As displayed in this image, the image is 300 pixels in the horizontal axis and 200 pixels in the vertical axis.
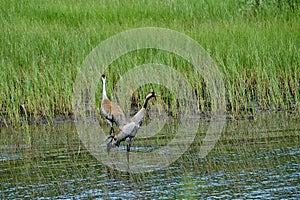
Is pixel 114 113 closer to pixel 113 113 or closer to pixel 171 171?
pixel 113 113

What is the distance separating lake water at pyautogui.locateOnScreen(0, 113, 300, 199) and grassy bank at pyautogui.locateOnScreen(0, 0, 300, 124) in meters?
1.15

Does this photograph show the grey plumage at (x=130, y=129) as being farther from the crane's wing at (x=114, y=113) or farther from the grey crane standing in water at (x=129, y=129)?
the crane's wing at (x=114, y=113)

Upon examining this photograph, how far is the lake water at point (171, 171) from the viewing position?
6.53m

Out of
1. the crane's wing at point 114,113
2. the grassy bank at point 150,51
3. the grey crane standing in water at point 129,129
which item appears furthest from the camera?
the grassy bank at point 150,51

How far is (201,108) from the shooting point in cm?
1038

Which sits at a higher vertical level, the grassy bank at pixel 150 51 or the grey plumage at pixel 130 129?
the grassy bank at pixel 150 51

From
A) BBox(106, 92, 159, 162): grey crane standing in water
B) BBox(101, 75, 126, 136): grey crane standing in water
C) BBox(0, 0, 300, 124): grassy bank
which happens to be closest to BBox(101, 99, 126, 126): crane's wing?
BBox(101, 75, 126, 136): grey crane standing in water

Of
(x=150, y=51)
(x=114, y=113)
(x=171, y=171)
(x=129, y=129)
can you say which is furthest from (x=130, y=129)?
(x=150, y=51)

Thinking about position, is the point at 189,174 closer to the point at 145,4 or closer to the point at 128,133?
the point at 128,133

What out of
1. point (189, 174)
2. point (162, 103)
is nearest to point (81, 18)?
point (162, 103)

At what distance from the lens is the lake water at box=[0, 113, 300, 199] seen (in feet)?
21.4

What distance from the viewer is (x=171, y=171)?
7312 mm

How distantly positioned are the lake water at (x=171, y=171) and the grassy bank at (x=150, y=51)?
1.15 metres

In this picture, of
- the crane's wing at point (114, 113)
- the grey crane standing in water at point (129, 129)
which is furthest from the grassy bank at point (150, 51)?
the grey crane standing in water at point (129, 129)
